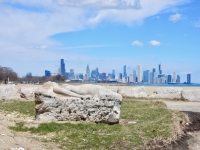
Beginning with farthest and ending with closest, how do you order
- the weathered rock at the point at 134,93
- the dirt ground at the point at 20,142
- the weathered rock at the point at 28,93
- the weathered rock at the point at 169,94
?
1. the weathered rock at the point at 134,93
2. the weathered rock at the point at 169,94
3. the weathered rock at the point at 28,93
4. the dirt ground at the point at 20,142

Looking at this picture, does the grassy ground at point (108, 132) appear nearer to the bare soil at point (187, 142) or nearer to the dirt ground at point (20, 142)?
the bare soil at point (187, 142)

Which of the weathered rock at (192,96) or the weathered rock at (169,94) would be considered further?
the weathered rock at (169,94)

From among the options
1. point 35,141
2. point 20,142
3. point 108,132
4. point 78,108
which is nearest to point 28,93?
point 78,108

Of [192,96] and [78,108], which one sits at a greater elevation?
[78,108]

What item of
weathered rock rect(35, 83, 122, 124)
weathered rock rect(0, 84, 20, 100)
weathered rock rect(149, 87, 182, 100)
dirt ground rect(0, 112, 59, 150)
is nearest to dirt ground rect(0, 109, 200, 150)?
dirt ground rect(0, 112, 59, 150)

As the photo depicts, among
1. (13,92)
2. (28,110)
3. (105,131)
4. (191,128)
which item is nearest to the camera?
(105,131)

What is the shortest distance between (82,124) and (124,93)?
20.1m

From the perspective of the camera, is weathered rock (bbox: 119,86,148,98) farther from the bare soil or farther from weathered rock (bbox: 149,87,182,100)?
the bare soil

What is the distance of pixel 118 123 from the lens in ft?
58.2

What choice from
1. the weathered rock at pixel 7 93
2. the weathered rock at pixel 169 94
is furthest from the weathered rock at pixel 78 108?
the weathered rock at pixel 169 94

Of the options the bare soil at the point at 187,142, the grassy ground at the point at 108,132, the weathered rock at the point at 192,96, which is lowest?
the bare soil at the point at 187,142

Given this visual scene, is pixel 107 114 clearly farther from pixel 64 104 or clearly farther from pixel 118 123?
pixel 64 104

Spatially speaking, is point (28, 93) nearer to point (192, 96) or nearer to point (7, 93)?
point (7, 93)

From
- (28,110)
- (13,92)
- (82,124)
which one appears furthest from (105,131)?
(13,92)
